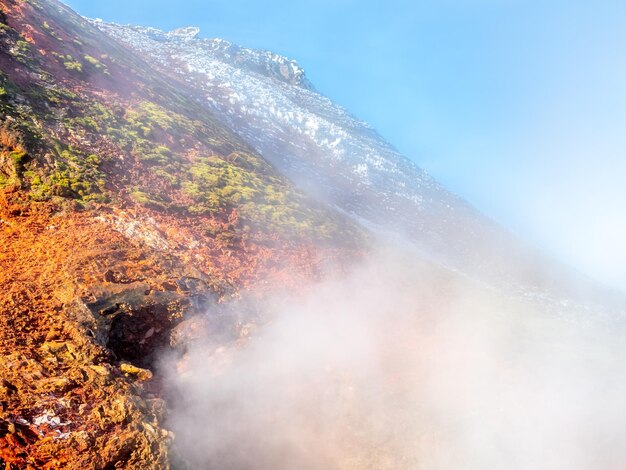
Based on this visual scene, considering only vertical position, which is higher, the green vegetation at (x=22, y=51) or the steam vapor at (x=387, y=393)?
the green vegetation at (x=22, y=51)

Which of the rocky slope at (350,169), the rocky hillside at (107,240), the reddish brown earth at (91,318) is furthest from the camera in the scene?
the rocky slope at (350,169)

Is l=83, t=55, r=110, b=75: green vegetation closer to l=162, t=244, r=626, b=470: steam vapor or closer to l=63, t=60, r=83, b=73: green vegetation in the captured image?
l=63, t=60, r=83, b=73: green vegetation

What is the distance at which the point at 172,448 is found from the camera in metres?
7.77

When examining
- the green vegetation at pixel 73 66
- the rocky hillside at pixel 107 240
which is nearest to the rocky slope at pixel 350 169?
the rocky hillside at pixel 107 240

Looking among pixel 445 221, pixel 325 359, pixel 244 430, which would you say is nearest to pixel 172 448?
pixel 244 430

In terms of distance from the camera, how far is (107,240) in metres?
12.7

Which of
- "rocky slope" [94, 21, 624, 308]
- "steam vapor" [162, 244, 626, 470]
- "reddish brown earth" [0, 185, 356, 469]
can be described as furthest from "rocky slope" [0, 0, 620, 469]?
"steam vapor" [162, 244, 626, 470]

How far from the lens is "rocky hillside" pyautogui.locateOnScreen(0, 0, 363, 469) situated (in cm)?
752

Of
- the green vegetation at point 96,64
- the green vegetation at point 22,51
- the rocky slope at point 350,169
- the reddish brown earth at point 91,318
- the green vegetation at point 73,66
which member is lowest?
the reddish brown earth at point 91,318

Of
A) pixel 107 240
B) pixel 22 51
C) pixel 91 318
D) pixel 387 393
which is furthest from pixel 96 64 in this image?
pixel 387 393

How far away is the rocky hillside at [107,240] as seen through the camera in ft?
24.7

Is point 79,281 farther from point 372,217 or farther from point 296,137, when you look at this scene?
point 296,137

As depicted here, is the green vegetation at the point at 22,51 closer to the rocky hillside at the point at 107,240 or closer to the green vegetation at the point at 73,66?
the rocky hillside at the point at 107,240

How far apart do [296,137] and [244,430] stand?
1423 inches
